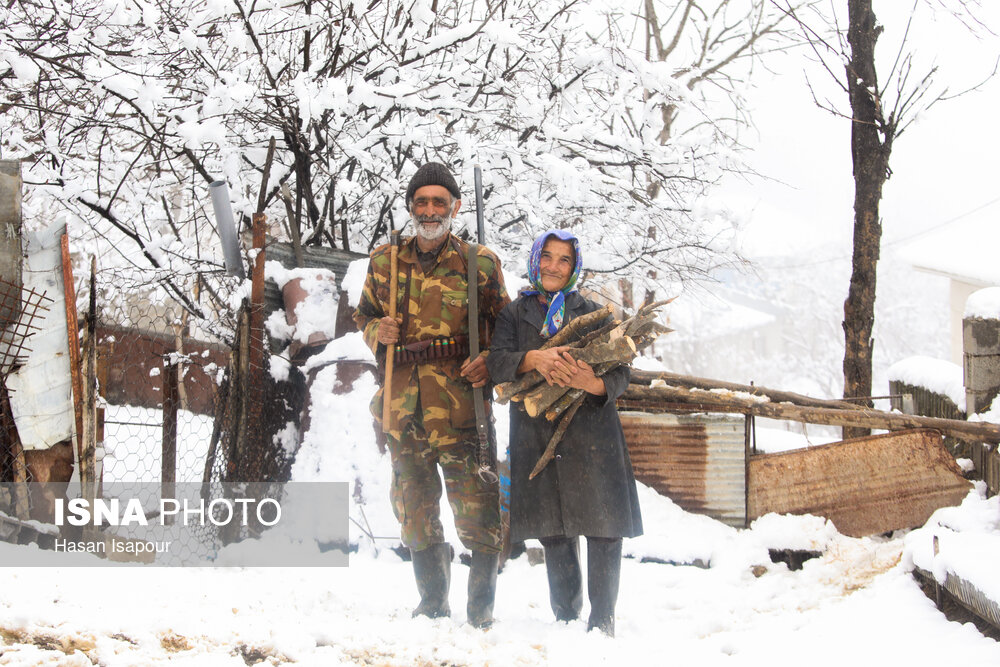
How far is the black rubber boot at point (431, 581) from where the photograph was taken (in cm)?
316

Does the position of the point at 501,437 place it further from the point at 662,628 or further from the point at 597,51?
the point at 597,51

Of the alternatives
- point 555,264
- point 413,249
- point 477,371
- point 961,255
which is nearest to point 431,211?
point 413,249

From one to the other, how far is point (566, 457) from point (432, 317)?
0.80 meters

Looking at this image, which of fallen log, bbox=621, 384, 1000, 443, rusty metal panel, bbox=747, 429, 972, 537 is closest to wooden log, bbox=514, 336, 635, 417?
fallen log, bbox=621, 384, 1000, 443

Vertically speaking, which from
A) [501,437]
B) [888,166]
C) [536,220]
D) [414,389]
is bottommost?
[501,437]

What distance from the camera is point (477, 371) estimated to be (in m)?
3.12

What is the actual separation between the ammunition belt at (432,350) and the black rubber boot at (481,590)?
2.68 ft

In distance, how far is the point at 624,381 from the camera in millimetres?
2996

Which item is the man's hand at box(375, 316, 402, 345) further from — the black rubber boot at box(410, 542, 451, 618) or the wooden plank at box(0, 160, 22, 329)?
the wooden plank at box(0, 160, 22, 329)

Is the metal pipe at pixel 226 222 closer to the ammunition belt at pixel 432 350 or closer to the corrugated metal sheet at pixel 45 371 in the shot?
the corrugated metal sheet at pixel 45 371

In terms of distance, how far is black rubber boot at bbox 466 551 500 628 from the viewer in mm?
3092

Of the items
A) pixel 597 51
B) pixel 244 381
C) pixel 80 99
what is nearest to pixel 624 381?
pixel 244 381

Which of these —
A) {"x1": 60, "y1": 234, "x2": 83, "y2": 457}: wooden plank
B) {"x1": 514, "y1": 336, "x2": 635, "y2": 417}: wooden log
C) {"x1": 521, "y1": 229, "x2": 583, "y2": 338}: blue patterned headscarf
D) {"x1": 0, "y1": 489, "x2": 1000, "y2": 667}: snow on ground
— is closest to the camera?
{"x1": 0, "y1": 489, "x2": 1000, "y2": 667}: snow on ground

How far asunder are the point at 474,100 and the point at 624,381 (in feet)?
14.3
